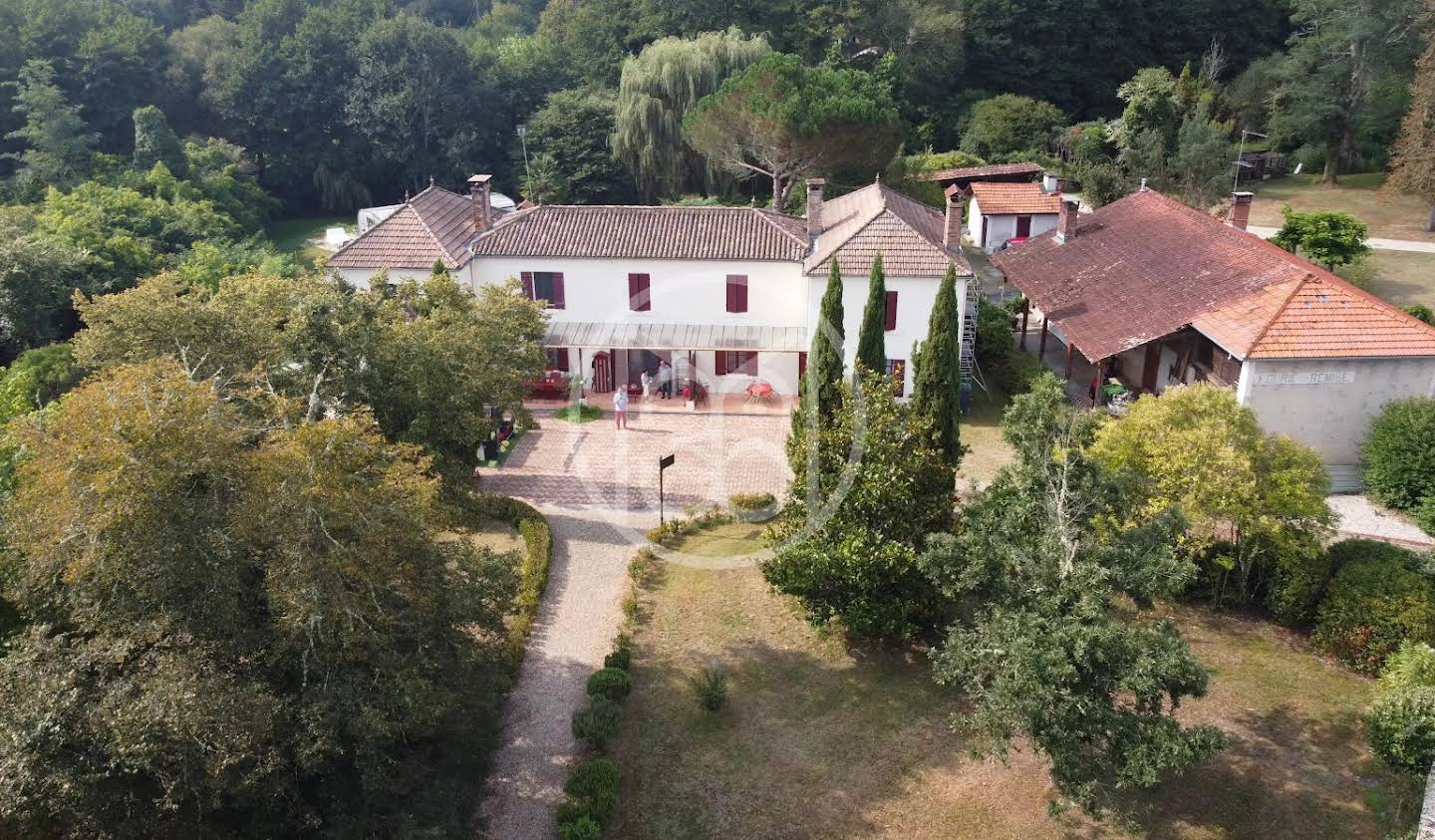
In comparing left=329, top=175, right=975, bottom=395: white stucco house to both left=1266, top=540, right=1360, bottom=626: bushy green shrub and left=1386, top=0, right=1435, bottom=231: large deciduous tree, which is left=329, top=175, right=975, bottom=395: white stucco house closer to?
left=1266, top=540, right=1360, bottom=626: bushy green shrub

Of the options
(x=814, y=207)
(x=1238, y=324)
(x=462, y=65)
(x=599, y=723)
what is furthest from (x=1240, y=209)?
(x=462, y=65)

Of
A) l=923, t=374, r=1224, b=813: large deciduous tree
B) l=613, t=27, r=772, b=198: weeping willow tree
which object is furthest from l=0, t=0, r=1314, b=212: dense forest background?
l=923, t=374, r=1224, b=813: large deciduous tree

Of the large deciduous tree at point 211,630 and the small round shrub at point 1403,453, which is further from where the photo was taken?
the small round shrub at point 1403,453

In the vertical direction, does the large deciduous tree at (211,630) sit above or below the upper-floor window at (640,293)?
below

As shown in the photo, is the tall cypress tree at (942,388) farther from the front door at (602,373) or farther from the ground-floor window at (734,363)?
the front door at (602,373)

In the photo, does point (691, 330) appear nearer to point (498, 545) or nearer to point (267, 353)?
point (498, 545)

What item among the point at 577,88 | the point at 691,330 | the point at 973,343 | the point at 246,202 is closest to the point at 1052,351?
the point at 973,343

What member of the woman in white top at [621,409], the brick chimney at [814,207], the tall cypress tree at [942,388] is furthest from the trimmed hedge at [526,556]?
the brick chimney at [814,207]

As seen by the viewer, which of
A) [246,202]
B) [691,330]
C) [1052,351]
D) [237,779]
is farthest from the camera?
[246,202]

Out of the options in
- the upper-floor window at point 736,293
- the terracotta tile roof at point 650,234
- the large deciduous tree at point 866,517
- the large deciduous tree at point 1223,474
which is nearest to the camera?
the large deciduous tree at point 866,517
